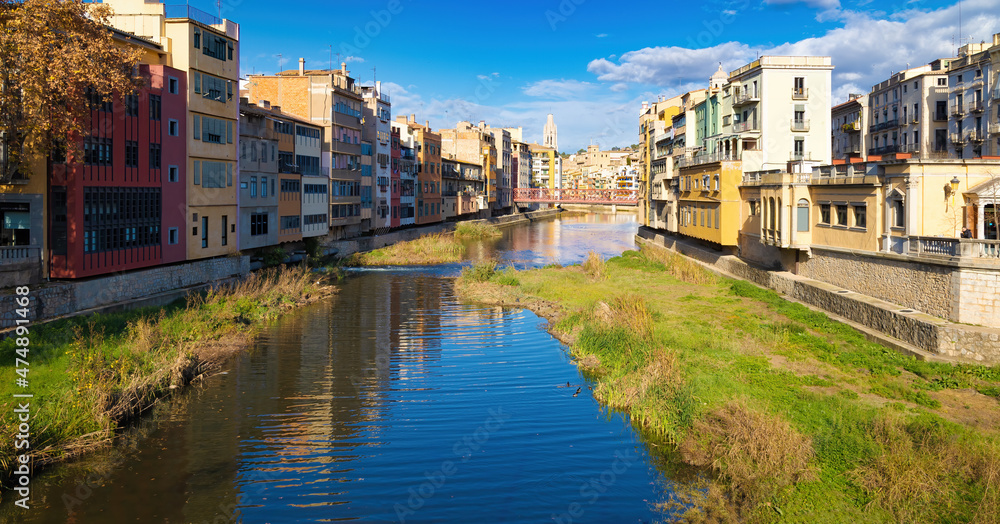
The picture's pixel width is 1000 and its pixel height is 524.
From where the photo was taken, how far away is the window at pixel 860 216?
93.5 ft

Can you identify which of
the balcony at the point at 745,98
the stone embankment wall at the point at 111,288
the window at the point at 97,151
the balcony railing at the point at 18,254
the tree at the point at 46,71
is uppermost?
the balcony at the point at 745,98

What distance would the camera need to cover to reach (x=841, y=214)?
3064 centimetres

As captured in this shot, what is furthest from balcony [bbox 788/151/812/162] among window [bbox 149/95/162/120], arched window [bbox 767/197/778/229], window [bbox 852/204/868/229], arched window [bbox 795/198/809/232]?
window [bbox 149/95/162/120]

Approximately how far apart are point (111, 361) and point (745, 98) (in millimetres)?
42405

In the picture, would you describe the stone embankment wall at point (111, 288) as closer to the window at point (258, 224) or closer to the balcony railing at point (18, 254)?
the balcony railing at point (18, 254)

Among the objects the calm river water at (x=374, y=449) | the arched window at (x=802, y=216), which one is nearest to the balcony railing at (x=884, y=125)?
the arched window at (x=802, y=216)

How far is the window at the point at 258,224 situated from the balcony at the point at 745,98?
3266 centimetres

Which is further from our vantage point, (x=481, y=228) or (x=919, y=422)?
(x=481, y=228)

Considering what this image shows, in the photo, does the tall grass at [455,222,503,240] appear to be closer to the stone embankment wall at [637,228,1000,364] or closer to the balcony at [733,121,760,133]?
the balcony at [733,121,760,133]

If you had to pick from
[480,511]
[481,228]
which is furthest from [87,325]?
[481,228]

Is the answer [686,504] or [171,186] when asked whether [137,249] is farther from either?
[686,504]

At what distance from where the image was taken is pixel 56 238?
27.1 metres

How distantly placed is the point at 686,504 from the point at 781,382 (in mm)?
7431

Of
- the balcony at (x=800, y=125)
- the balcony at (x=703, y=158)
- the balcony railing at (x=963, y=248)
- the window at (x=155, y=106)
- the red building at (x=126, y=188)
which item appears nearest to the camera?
the balcony railing at (x=963, y=248)
